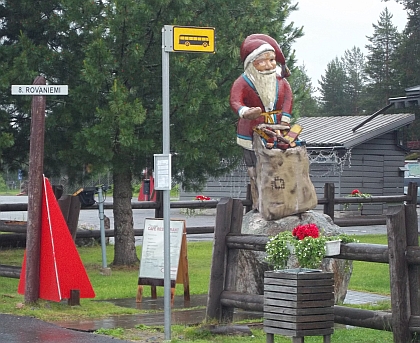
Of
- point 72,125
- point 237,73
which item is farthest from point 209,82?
point 72,125

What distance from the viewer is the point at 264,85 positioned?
12594 millimetres

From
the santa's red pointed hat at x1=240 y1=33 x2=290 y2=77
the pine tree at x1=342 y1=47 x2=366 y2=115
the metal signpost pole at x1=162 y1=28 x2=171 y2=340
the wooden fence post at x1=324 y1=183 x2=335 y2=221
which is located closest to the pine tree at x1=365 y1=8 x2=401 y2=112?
the pine tree at x1=342 y1=47 x2=366 y2=115

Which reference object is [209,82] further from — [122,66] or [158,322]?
[158,322]

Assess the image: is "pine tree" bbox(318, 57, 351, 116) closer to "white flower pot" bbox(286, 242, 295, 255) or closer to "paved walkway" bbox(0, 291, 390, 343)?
"paved walkway" bbox(0, 291, 390, 343)

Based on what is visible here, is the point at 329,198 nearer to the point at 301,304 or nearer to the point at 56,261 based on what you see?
the point at 56,261

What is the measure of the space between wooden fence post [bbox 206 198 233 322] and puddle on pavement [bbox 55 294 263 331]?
39 cm

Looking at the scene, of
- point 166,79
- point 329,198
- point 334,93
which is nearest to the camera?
point 166,79

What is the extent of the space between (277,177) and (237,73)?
4.10 meters

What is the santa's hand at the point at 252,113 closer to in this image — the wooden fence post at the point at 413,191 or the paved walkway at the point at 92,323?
the paved walkway at the point at 92,323

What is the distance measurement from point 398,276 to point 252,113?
182 inches

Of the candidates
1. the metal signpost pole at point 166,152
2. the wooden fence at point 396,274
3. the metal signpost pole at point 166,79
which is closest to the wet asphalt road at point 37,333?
the metal signpost pole at point 166,152

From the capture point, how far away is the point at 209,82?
1455cm

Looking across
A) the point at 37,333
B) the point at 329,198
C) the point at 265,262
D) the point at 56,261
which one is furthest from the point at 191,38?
the point at 329,198

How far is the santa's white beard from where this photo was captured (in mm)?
12594
